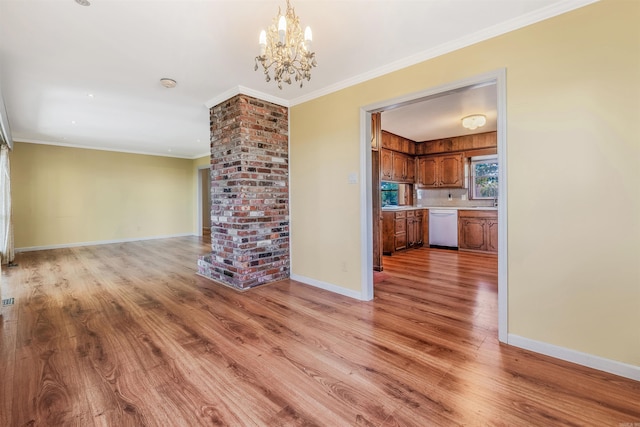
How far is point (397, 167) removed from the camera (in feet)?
20.1

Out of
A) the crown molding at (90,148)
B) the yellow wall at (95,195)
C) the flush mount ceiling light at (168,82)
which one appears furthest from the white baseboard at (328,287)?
the yellow wall at (95,195)

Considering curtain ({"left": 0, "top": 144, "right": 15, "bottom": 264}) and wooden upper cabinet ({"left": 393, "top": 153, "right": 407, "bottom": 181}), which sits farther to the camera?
wooden upper cabinet ({"left": 393, "top": 153, "right": 407, "bottom": 181})

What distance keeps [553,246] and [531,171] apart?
0.58 metres

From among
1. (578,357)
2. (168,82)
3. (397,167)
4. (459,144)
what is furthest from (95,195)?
(578,357)

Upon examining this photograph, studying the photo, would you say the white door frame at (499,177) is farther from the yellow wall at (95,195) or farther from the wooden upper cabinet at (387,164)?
the yellow wall at (95,195)

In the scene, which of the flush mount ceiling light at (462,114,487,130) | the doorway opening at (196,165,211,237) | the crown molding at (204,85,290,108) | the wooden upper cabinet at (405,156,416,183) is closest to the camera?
the crown molding at (204,85,290,108)

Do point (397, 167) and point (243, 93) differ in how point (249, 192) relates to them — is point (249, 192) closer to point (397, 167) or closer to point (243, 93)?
point (243, 93)

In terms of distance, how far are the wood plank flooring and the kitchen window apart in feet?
12.1

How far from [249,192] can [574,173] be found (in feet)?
10.4

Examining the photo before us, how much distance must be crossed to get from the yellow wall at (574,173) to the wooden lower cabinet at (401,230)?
11.3 ft

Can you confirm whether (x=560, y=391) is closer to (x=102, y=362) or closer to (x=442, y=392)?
(x=442, y=392)

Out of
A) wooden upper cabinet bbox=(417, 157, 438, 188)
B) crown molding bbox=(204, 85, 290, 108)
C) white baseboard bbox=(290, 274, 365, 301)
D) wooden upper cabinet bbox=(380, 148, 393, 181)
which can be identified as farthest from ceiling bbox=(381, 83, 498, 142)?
white baseboard bbox=(290, 274, 365, 301)

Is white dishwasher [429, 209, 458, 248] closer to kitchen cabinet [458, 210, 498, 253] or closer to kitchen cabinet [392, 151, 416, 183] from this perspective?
kitchen cabinet [458, 210, 498, 253]

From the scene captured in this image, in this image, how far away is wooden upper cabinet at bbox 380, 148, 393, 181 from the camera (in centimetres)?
569
